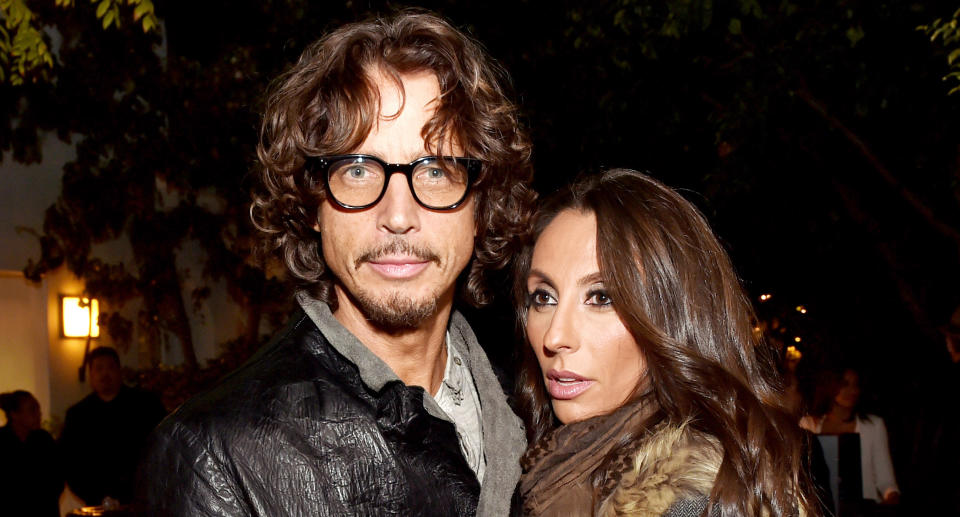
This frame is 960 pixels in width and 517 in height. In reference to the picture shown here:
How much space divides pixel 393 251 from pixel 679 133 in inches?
302

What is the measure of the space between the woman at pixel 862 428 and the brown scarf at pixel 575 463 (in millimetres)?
4140

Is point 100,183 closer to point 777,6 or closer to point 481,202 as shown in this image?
point 777,6

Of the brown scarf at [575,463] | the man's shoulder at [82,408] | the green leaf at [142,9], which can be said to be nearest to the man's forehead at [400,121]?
the brown scarf at [575,463]

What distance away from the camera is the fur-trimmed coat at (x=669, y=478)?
75.2 inches

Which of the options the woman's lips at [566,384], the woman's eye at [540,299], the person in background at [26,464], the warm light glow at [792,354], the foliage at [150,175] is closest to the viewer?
the woman's lips at [566,384]

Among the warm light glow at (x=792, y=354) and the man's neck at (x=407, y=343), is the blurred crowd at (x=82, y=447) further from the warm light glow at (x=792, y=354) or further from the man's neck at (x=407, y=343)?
the warm light glow at (x=792, y=354)

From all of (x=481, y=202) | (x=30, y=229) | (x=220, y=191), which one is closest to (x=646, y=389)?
(x=481, y=202)

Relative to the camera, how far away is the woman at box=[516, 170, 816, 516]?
208 cm


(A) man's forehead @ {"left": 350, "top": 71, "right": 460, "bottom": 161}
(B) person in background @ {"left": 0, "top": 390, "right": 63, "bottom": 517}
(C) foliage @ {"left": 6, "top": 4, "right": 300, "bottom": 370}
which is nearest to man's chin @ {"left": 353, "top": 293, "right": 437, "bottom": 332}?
(A) man's forehead @ {"left": 350, "top": 71, "right": 460, "bottom": 161}

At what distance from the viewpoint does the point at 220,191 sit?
1073 centimetres

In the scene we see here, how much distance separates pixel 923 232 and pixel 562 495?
7.91 m

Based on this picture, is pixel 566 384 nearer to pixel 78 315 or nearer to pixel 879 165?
pixel 879 165

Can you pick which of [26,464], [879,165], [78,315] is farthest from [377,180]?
[78,315]

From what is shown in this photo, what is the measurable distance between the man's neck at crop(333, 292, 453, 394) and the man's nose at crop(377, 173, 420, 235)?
25 centimetres
